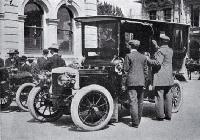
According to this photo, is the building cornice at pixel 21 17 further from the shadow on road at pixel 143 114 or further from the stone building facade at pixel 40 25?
the shadow on road at pixel 143 114

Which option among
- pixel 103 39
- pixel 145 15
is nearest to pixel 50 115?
pixel 103 39

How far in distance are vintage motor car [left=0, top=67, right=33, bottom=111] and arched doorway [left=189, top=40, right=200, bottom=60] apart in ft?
93.6

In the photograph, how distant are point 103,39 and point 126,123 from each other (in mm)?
1968

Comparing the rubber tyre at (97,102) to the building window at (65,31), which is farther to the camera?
the building window at (65,31)

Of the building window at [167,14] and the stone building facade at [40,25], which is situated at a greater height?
the building window at [167,14]

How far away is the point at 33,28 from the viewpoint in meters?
15.2

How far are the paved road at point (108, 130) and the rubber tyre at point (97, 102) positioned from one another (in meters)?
0.13

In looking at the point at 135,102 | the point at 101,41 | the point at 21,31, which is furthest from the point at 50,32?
the point at 135,102

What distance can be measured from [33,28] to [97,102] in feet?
29.2

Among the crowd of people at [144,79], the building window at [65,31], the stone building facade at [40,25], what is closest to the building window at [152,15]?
the stone building facade at [40,25]

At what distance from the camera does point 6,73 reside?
949 cm

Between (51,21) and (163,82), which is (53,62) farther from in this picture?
(51,21)

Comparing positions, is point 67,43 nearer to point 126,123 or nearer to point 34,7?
point 34,7

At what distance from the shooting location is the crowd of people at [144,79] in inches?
285
